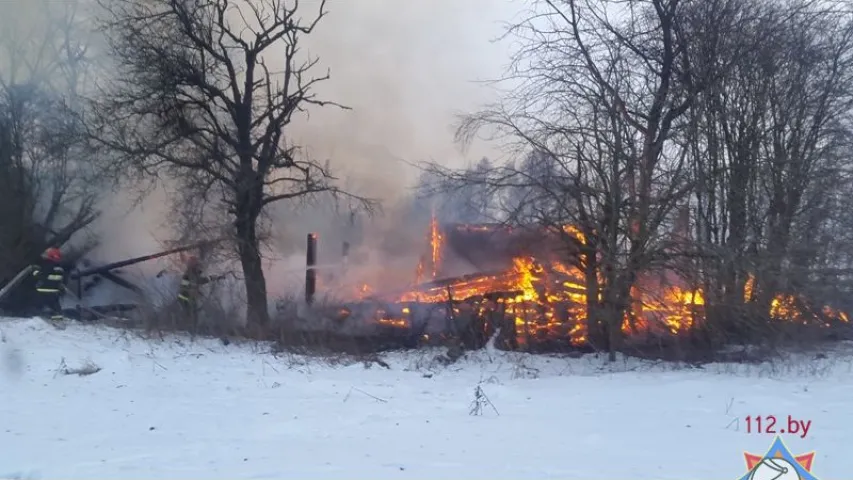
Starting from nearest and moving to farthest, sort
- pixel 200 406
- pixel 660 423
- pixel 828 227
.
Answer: pixel 660 423, pixel 200 406, pixel 828 227

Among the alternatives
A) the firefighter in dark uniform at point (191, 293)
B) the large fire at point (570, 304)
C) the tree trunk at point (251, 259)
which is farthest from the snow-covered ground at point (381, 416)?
the tree trunk at point (251, 259)

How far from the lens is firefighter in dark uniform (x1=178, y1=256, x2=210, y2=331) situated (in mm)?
12844

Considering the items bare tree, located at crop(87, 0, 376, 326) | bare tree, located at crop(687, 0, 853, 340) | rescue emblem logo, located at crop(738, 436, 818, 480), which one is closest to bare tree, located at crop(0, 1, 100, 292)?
bare tree, located at crop(87, 0, 376, 326)

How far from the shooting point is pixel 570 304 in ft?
37.9

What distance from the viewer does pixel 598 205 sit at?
10.9m

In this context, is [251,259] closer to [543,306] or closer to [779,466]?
[543,306]

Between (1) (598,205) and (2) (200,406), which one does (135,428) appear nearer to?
(2) (200,406)

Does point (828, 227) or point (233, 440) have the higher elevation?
point (828, 227)

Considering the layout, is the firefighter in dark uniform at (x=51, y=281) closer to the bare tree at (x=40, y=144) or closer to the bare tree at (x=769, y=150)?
the bare tree at (x=40, y=144)

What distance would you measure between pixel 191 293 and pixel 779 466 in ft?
33.5

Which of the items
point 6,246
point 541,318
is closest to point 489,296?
point 541,318

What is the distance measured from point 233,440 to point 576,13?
27.6 ft

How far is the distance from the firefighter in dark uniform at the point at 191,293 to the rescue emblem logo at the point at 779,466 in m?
9.23

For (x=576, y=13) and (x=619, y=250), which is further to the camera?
(x=576, y=13)
